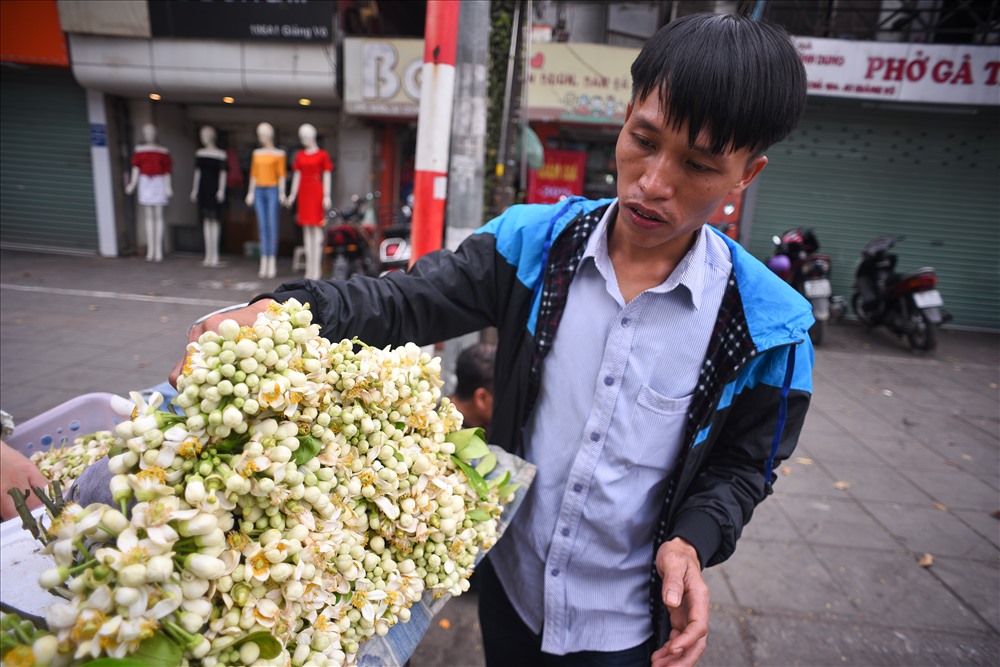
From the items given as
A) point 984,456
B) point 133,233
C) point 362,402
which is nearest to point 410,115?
point 133,233

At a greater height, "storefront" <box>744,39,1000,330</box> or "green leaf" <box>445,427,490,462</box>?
"storefront" <box>744,39,1000,330</box>

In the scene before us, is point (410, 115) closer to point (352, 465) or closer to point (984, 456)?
point (984, 456)

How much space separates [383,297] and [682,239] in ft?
2.35

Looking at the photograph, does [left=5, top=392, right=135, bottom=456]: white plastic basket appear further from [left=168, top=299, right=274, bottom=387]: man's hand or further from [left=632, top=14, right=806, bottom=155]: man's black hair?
[left=632, top=14, right=806, bottom=155]: man's black hair

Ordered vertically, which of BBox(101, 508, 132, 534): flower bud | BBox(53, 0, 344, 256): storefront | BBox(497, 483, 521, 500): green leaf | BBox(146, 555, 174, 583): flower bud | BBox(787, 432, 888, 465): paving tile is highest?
BBox(53, 0, 344, 256): storefront

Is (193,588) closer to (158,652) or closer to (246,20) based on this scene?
(158,652)

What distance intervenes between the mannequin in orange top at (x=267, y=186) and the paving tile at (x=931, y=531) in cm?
862

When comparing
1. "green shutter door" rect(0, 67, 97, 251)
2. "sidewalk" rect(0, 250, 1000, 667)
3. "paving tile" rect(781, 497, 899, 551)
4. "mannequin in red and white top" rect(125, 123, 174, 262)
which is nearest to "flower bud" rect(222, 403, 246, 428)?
"sidewalk" rect(0, 250, 1000, 667)

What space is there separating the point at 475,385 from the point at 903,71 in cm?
927

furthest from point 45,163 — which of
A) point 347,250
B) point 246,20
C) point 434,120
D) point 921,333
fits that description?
point 921,333

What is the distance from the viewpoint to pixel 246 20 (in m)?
9.10

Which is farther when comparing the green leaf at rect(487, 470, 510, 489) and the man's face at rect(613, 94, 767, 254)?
the green leaf at rect(487, 470, 510, 489)

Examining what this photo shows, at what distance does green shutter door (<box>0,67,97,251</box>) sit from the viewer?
Answer: 33.4 ft

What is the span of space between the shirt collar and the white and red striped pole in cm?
135
